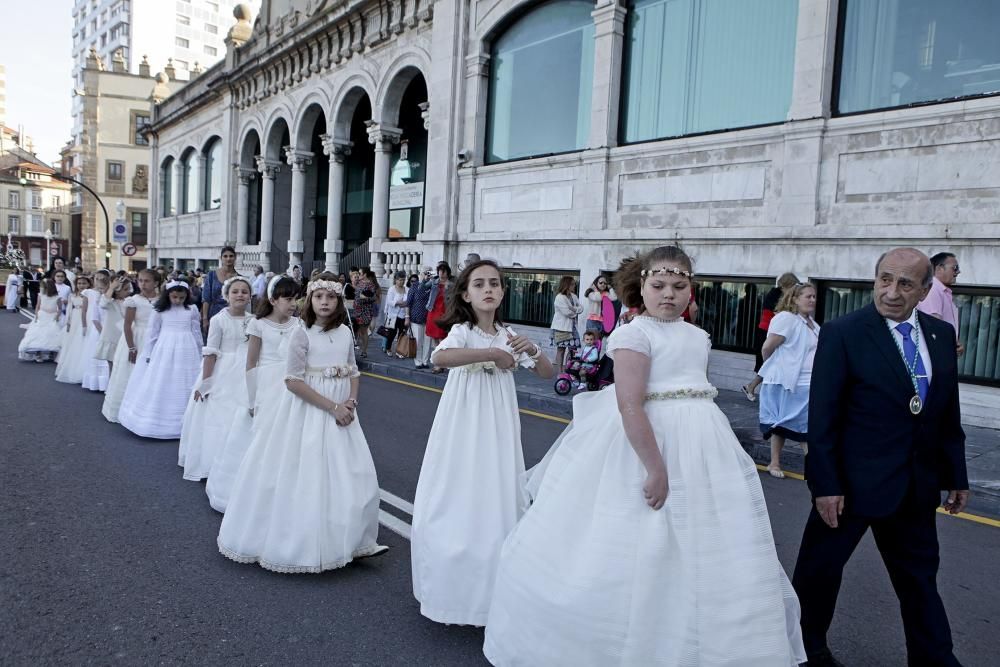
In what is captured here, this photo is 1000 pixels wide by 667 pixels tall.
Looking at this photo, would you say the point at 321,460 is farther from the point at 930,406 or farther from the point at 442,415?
the point at 930,406

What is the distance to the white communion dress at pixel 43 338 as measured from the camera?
14078 mm

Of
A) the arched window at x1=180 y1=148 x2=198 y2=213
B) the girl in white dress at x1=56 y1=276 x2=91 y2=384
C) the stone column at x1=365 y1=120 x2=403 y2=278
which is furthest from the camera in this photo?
the arched window at x1=180 y1=148 x2=198 y2=213

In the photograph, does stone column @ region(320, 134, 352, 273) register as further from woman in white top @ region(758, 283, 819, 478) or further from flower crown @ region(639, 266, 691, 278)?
flower crown @ region(639, 266, 691, 278)

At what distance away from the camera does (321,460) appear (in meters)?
4.25

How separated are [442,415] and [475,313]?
1.76ft

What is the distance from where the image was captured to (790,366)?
6633 millimetres

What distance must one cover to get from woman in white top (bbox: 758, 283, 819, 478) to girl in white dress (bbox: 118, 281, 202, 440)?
573cm

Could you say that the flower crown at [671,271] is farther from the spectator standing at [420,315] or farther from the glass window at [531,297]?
the glass window at [531,297]

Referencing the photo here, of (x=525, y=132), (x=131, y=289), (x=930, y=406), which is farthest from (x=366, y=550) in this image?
(x=525, y=132)

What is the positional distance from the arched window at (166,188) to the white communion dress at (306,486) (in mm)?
35572

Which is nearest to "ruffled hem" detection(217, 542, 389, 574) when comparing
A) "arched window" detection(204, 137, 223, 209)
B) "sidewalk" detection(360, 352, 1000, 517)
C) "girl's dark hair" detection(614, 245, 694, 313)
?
"girl's dark hair" detection(614, 245, 694, 313)

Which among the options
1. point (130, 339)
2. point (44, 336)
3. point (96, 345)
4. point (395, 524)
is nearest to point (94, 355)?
point (96, 345)

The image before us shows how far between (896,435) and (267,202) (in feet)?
86.4

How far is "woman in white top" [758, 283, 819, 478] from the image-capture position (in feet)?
21.6
